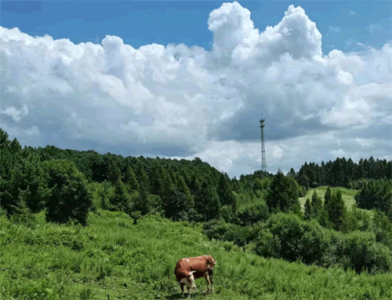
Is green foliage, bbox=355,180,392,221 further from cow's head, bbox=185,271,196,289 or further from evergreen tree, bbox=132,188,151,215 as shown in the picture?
cow's head, bbox=185,271,196,289

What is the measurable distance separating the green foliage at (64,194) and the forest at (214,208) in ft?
0.41

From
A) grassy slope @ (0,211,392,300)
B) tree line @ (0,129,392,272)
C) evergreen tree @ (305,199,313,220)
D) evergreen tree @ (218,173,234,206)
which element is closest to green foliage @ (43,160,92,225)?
tree line @ (0,129,392,272)

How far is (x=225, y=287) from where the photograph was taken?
51.2 feet

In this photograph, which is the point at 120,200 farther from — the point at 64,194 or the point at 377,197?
the point at 377,197

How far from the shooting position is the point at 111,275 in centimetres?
1580

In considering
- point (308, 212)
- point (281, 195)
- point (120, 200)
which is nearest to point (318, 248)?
point (281, 195)

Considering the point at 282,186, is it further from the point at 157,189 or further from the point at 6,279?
the point at 6,279

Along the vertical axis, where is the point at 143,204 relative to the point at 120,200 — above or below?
below

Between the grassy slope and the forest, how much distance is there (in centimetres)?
151

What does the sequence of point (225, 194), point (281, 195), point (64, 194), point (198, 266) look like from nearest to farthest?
point (198, 266)
point (64, 194)
point (281, 195)
point (225, 194)

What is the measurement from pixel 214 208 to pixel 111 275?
7035 cm

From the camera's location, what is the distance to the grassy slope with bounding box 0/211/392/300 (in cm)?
1321

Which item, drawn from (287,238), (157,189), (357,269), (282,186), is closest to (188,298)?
(287,238)

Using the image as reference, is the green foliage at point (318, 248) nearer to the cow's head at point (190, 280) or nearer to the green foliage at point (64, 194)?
the green foliage at point (64, 194)
